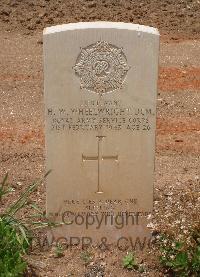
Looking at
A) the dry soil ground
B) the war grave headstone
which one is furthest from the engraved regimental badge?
the dry soil ground

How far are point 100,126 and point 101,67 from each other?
44 centimetres

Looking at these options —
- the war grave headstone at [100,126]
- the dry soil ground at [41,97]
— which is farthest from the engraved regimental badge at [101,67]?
the dry soil ground at [41,97]

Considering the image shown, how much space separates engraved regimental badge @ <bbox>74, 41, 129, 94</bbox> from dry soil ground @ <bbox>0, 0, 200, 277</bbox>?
1.12 metres

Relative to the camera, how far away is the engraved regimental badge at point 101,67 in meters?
4.72

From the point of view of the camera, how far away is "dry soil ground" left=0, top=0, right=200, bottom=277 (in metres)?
5.19

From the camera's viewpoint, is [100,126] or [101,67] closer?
[101,67]

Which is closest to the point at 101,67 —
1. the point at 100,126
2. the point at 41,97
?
the point at 100,126

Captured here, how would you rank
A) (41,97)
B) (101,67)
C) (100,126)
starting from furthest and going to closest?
1. (41,97)
2. (100,126)
3. (101,67)

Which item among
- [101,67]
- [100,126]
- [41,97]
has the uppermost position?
[101,67]

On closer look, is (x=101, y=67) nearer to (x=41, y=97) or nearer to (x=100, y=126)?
(x=100, y=126)

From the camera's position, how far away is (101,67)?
4789 millimetres

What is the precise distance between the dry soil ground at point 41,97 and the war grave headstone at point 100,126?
0.25 m

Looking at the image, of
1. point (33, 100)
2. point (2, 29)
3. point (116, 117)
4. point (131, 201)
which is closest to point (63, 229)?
point (131, 201)

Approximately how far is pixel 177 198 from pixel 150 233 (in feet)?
2.04
